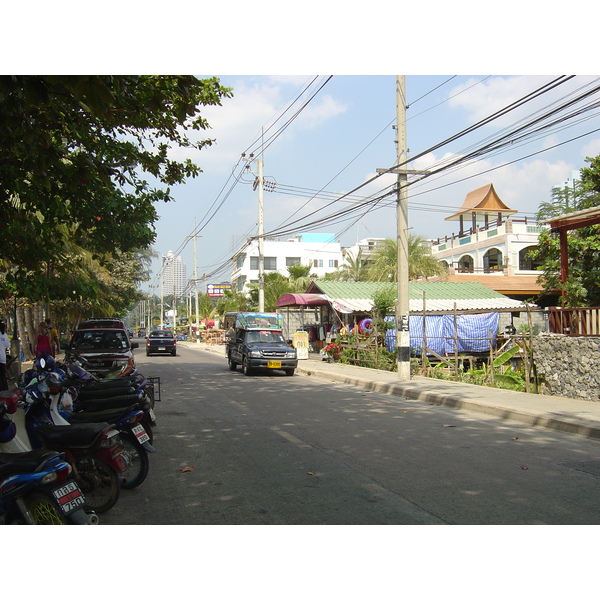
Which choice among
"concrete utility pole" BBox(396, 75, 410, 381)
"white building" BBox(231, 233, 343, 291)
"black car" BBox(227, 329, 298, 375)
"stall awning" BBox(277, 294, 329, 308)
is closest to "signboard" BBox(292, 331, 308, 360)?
"stall awning" BBox(277, 294, 329, 308)

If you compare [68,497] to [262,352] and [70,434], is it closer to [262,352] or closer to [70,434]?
[70,434]

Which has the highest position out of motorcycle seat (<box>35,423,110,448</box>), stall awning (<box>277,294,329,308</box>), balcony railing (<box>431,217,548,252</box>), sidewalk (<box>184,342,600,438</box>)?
balcony railing (<box>431,217,548,252</box>)

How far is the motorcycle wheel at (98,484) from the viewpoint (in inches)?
221

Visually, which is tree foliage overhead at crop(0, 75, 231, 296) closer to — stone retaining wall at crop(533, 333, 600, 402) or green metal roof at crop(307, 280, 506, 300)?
stone retaining wall at crop(533, 333, 600, 402)

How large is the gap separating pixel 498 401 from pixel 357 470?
21.2 ft

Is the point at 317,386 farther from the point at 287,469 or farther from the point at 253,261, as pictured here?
the point at 253,261

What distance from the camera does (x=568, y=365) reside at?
1294 centimetres

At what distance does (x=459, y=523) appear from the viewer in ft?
16.7

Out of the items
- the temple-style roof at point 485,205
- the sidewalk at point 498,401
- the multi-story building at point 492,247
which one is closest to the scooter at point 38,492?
the sidewalk at point 498,401

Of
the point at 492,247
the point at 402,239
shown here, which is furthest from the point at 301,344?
the point at 492,247

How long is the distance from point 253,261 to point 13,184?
215 feet

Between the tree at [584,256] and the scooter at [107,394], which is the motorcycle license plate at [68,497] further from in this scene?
the tree at [584,256]

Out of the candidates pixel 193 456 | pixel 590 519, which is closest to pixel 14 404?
pixel 193 456

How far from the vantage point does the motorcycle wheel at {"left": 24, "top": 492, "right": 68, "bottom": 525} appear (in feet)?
14.8
